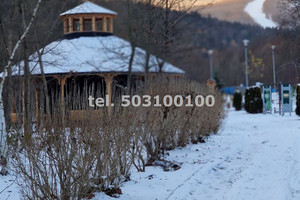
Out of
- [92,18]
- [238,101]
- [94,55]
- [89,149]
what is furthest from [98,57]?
[89,149]

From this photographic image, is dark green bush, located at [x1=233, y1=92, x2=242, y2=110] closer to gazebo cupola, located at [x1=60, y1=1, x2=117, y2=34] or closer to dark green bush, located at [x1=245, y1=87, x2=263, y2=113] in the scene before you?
dark green bush, located at [x1=245, y1=87, x2=263, y2=113]

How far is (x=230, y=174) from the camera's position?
8.52 m

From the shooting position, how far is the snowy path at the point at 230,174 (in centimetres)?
690

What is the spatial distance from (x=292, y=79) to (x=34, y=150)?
61.0 ft

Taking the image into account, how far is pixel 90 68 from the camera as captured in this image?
72.5 feet

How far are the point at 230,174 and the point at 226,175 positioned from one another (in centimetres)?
11

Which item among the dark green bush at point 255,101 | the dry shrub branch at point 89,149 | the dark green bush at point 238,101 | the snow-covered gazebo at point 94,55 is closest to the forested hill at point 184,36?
the dark green bush at point 255,101

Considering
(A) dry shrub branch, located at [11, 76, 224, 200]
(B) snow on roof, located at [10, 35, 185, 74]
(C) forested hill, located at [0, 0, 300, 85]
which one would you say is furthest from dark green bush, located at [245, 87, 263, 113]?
(A) dry shrub branch, located at [11, 76, 224, 200]

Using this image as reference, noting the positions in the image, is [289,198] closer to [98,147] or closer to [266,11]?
[98,147]

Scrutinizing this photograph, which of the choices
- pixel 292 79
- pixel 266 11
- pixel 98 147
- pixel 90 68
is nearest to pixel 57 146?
pixel 98 147

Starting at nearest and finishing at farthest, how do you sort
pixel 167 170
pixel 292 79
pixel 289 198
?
1. pixel 289 198
2. pixel 167 170
3. pixel 292 79

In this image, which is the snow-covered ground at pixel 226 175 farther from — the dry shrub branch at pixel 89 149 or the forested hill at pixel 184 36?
the forested hill at pixel 184 36

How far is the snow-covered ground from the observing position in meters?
6.89

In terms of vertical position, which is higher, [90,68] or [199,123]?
[90,68]
